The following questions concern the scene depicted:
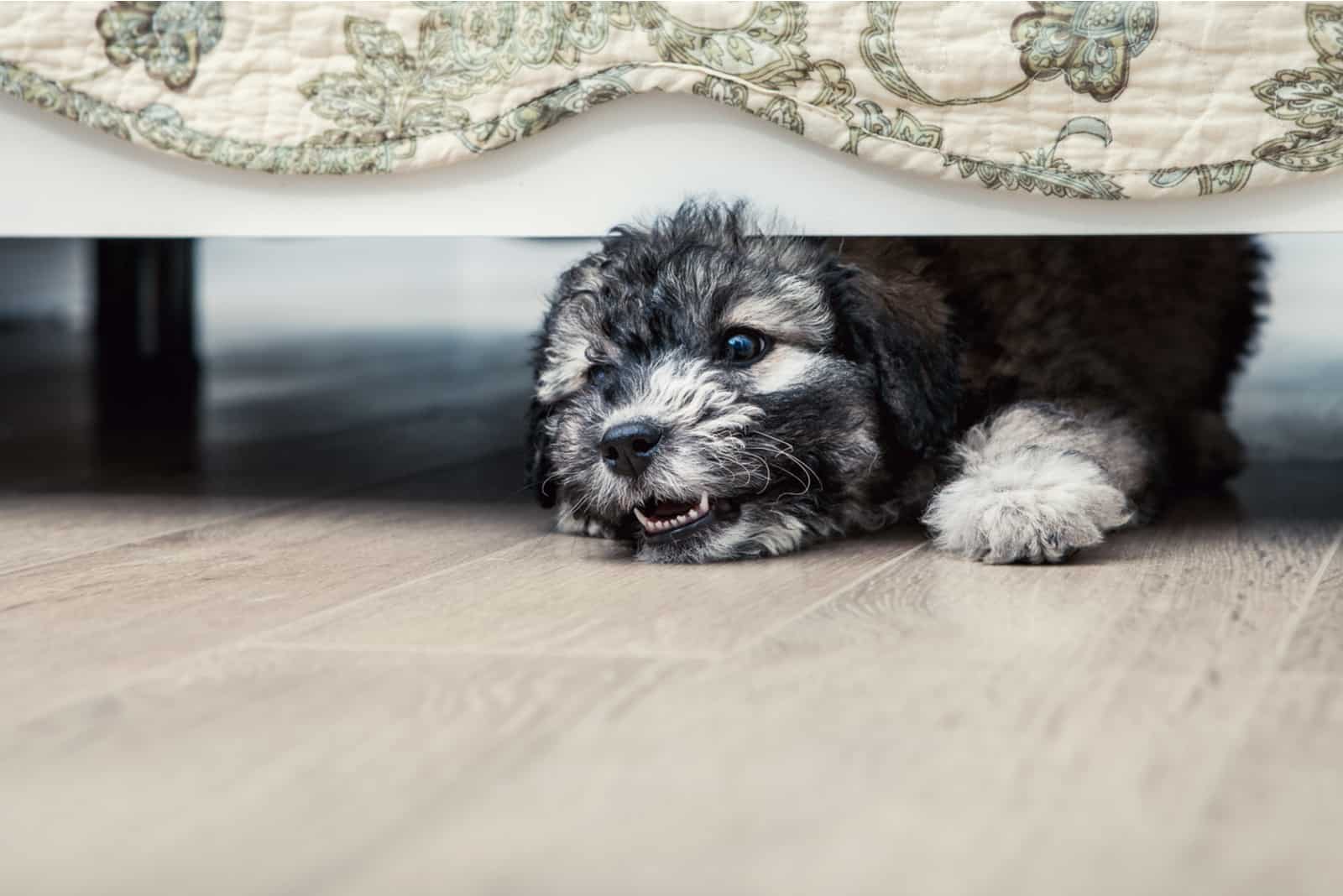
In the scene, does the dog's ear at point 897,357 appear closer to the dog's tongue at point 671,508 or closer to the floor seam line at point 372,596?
the dog's tongue at point 671,508

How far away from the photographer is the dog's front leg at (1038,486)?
1.88 metres

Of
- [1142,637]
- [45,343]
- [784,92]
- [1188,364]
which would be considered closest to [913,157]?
[784,92]

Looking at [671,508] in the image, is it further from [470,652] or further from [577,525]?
[470,652]

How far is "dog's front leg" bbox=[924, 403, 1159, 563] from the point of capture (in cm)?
188

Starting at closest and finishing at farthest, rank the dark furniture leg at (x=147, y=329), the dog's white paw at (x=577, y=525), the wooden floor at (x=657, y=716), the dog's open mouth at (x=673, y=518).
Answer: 1. the wooden floor at (x=657, y=716)
2. the dog's open mouth at (x=673, y=518)
3. the dog's white paw at (x=577, y=525)
4. the dark furniture leg at (x=147, y=329)

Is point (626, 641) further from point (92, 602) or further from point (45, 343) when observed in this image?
point (45, 343)

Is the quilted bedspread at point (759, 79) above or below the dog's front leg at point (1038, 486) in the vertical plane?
above

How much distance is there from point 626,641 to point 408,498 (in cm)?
115

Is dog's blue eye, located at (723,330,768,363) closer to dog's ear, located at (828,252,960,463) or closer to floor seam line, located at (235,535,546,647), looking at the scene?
dog's ear, located at (828,252,960,463)

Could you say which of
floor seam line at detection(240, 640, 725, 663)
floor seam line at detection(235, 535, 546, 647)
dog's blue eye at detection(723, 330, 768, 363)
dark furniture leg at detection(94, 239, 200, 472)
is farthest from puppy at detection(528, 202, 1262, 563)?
dark furniture leg at detection(94, 239, 200, 472)

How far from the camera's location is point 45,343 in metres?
4.94

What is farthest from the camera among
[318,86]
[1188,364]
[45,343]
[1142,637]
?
[45,343]

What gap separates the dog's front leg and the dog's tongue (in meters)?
0.32

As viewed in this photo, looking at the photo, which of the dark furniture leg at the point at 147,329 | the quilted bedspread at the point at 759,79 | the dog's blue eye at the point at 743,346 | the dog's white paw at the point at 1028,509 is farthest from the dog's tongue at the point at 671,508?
the dark furniture leg at the point at 147,329
